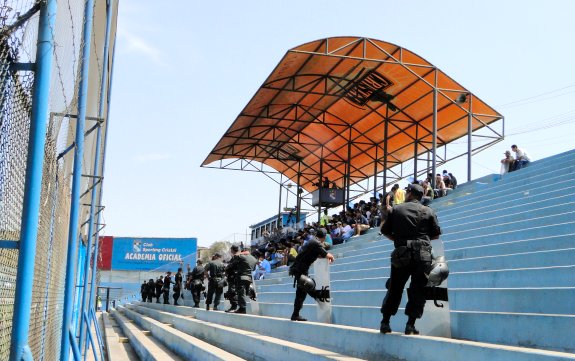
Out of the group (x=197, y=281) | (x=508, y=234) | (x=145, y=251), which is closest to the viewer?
(x=508, y=234)

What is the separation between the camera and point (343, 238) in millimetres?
18344

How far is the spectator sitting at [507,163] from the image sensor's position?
609 inches

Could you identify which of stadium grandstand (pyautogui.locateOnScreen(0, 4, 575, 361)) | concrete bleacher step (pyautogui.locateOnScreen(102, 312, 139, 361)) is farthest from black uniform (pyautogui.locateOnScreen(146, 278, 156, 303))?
concrete bleacher step (pyautogui.locateOnScreen(102, 312, 139, 361))

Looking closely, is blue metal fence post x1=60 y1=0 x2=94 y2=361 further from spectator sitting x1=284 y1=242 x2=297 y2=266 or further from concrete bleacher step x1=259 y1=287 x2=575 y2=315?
spectator sitting x1=284 y1=242 x2=297 y2=266

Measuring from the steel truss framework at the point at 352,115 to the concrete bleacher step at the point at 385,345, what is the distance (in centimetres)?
937

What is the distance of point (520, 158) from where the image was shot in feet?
50.0

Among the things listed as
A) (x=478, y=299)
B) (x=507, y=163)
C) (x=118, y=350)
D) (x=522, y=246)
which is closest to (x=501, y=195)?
(x=507, y=163)

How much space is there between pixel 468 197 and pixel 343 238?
4.92 m

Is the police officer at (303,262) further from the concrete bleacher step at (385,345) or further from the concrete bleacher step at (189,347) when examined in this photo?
the concrete bleacher step at (189,347)

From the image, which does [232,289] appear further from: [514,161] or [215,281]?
[514,161]

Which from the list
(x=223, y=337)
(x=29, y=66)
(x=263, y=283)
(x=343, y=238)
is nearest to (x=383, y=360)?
(x=29, y=66)

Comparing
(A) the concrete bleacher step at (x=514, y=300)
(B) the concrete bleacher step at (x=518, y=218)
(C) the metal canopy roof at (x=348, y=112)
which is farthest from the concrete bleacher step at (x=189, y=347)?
(C) the metal canopy roof at (x=348, y=112)

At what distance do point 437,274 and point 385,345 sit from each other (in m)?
0.77

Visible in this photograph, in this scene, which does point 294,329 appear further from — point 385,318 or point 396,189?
point 396,189
